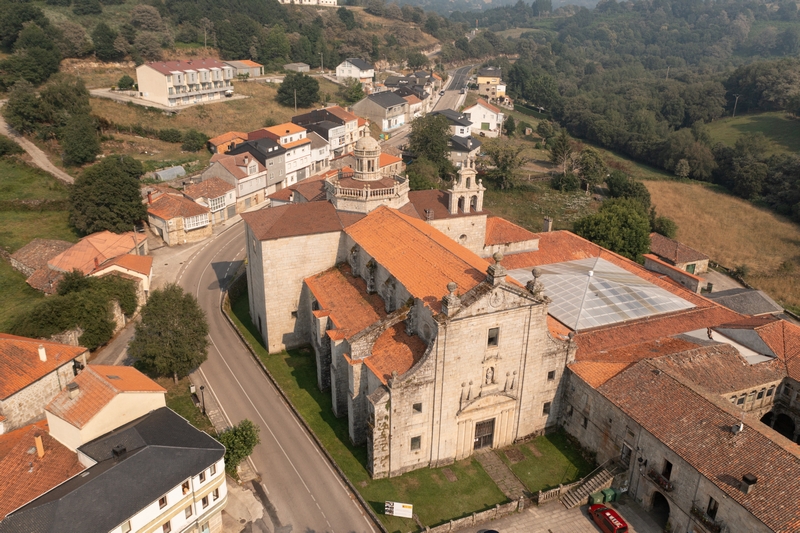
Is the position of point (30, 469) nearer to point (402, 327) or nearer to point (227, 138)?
point (402, 327)

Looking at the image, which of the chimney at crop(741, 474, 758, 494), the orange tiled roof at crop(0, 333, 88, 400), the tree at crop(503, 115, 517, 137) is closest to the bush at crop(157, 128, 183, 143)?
the orange tiled roof at crop(0, 333, 88, 400)

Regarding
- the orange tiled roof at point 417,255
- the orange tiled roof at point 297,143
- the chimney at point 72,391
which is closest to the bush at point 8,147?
the orange tiled roof at point 297,143

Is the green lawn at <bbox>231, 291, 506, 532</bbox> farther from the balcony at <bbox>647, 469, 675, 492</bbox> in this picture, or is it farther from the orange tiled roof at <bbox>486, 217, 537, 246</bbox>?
the orange tiled roof at <bbox>486, 217, 537, 246</bbox>

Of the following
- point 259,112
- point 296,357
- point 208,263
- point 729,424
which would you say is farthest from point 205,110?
point 729,424

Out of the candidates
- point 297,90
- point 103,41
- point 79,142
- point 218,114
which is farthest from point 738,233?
point 103,41

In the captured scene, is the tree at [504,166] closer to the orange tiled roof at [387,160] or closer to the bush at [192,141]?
the orange tiled roof at [387,160]

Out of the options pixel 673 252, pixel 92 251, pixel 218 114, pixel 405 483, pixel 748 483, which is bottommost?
pixel 405 483

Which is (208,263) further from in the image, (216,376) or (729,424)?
(729,424)
